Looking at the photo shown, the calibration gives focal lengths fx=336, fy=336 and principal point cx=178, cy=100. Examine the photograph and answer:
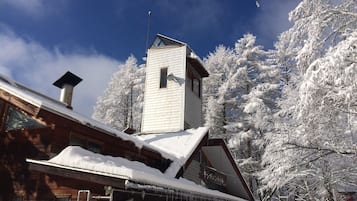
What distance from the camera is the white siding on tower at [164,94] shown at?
1409 cm

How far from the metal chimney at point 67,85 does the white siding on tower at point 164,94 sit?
386cm

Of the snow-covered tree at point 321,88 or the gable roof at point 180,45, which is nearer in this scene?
the snow-covered tree at point 321,88

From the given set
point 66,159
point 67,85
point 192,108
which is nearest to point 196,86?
point 192,108

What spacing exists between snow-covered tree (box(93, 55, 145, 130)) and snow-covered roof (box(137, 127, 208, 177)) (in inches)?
495

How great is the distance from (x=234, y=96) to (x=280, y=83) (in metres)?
3.07

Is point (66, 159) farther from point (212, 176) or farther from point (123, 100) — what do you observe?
point (123, 100)

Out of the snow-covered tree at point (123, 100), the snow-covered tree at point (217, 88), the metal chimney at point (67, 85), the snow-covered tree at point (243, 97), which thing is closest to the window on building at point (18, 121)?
the metal chimney at point (67, 85)

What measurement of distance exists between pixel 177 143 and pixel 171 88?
10.2ft

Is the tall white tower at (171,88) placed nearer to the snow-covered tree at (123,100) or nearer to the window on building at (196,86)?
the window on building at (196,86)

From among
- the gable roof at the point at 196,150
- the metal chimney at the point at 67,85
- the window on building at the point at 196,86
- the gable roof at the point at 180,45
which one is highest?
the gable roof at the point at 180,45

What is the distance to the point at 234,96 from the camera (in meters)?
22.4

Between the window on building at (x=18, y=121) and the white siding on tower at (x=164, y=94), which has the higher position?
the white siding on tower at (x=164, y=94)

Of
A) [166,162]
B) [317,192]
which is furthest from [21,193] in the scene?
[317,192]

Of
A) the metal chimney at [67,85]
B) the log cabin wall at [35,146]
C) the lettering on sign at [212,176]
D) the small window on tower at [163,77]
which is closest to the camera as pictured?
the log cabin wall at [35,146]
